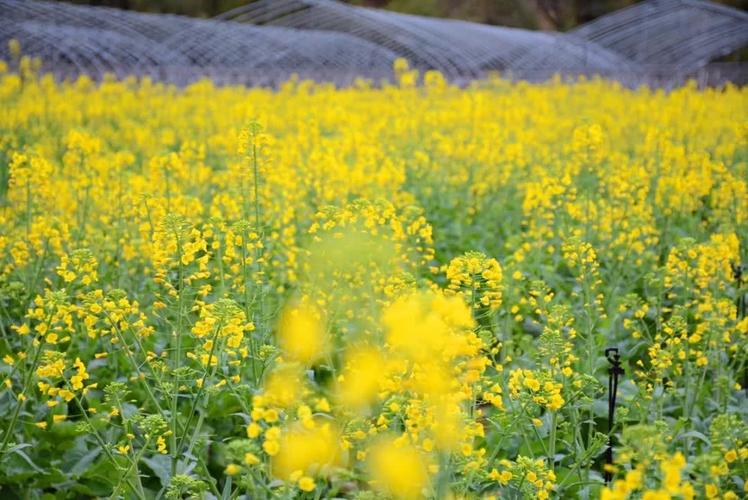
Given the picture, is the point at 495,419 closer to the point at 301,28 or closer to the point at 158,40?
the point at 158,40

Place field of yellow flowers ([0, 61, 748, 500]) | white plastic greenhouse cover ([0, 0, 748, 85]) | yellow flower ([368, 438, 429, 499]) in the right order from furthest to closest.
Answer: white plastic greenhouse cover ([0, 0, 748, 85]) → field of yellow flowers ([0, 61, 748, 500]) → yellow flower ([368, 438, 429, 499])

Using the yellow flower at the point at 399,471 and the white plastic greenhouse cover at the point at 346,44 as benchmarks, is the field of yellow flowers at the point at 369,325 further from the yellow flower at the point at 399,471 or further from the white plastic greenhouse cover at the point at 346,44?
the white plastic greenhouse cover at the point at 346,44

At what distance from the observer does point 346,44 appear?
2080 cm

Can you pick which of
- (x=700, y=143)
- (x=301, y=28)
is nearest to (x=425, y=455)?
(x=700, y=143)

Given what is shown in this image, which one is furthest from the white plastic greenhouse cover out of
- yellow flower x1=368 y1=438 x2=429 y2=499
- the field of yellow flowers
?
yellow flower x1=368 y1=438 x2=429 y2=499

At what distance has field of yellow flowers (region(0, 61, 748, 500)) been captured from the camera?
1833 mm

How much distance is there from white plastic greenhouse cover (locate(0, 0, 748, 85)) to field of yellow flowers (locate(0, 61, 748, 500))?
9.71 metres

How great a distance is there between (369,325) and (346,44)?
18.3 m

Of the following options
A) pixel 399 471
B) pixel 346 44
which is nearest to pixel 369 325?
pixel 399 471

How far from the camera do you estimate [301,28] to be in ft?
75.9

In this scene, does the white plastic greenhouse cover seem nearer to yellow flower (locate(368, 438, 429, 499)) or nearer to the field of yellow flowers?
the field of yellow flowers

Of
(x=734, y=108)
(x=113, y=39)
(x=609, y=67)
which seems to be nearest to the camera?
(x=734, y=108)

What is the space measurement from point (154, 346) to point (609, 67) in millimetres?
19265

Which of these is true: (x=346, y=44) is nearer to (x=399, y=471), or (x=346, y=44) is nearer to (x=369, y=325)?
(x=369, y=325)
